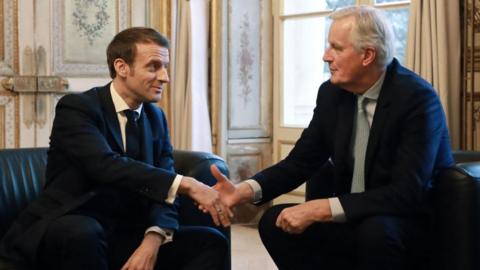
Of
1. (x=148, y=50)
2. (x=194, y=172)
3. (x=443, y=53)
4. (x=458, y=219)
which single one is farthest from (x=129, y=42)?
(x=443, y=53)

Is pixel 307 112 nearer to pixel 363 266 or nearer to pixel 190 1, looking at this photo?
pixel 190 1

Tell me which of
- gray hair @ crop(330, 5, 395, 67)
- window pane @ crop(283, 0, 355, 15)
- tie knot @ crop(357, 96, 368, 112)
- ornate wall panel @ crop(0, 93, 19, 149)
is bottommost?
ornate wall panel @ crop(0, 93, 19, 149)

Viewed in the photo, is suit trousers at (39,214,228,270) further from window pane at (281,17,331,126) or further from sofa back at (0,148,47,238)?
window pane at (281,17,331,126)

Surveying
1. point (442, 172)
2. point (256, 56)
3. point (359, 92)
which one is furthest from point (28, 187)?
point (256, 56)

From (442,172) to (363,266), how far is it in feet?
1.19

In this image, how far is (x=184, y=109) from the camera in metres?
4.70

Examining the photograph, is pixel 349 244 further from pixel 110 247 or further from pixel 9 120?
pixel 9 120

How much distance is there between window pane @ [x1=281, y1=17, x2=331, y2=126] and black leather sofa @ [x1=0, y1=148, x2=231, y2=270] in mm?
2276

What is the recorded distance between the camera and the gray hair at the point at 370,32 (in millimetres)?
2186

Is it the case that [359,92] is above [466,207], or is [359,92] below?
above

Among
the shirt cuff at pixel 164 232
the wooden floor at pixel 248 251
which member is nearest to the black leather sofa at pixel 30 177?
the shirt cuff at pixel 164 232

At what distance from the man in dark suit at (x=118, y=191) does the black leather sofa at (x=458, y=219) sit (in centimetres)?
65

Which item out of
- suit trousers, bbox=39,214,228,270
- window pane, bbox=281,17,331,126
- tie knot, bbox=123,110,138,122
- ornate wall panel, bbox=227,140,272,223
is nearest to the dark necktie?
tie knot, bbox=123,110,138,122

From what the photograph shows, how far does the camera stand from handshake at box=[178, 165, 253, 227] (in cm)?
215
